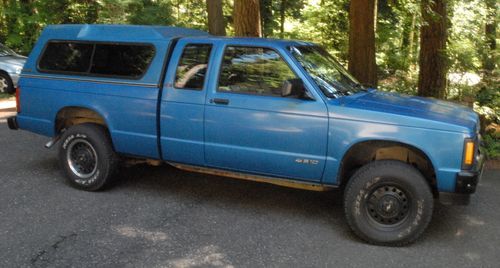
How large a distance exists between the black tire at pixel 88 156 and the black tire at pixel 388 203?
2.91m

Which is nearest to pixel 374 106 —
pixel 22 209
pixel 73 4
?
pixel 22 209

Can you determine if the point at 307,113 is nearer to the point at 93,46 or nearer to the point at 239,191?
the point at 239,191

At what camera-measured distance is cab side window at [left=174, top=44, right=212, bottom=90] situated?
215 inches

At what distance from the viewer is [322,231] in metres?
5.04

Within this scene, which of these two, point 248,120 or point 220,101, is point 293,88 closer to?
point 248,120

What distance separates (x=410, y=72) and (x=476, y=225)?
36.4 ft

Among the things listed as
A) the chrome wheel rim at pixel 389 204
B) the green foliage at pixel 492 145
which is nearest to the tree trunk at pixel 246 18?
the green foliage at pixel 492 145

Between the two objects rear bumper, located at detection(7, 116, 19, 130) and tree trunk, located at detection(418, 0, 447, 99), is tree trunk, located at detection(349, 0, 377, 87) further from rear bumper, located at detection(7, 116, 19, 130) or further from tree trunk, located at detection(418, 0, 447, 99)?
rear bumper, located at detection(7, 116, 19, 130)

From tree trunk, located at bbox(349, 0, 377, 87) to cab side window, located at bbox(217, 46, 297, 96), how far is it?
429cm

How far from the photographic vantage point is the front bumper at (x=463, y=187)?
14.7ft

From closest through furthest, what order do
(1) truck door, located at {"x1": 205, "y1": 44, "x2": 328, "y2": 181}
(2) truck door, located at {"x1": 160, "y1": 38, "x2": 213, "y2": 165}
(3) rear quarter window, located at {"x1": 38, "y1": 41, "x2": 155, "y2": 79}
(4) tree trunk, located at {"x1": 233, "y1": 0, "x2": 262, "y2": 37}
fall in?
(1) truck door, located at {"x1": 205, "y1": 44, "x2": 328, "y2": 181} < (2) truck door, located at {"x1": 160, "y1": 38, "x2": 213, "y2": 165} < (3) rear quarter window, located at {"x1": 38, "y1": 41, "x2": 155, "y2": 79} < (4) tree trunk, located at {"x1": 233, "y1": 0, "x2": 262, "y2": 37}

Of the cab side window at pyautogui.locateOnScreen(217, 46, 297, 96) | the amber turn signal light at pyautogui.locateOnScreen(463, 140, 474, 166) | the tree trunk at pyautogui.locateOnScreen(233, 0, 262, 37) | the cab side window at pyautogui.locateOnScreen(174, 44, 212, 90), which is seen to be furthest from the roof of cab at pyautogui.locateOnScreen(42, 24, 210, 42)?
the tree trunk at pyautogui.locateOnScreen(233, 0, 262, 37)

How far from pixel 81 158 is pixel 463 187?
435 cm

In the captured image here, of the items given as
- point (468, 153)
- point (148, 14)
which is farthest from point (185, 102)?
point (148, 14)
